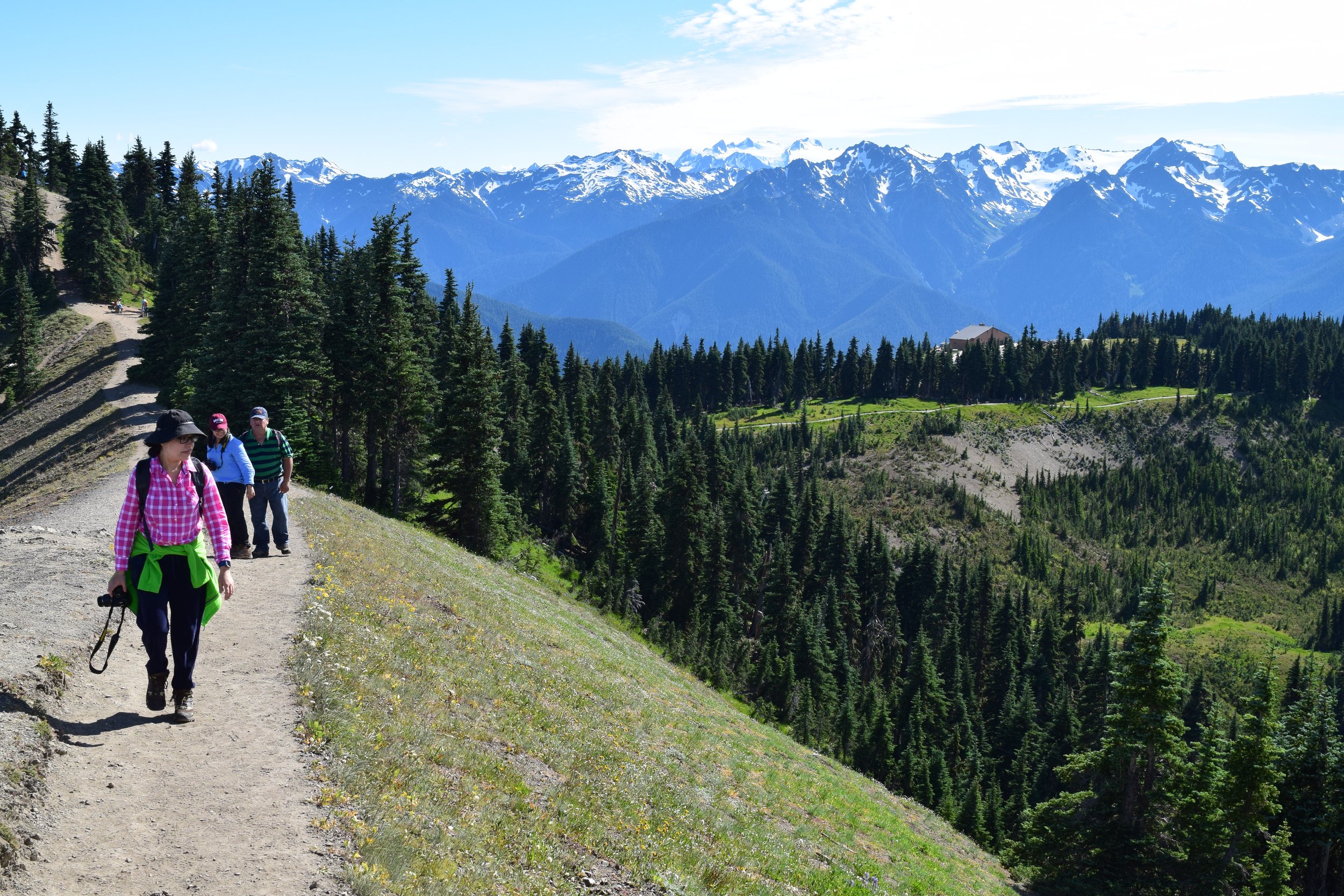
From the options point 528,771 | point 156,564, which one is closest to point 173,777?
point 156,564

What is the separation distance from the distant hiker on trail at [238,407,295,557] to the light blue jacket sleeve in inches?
67.0

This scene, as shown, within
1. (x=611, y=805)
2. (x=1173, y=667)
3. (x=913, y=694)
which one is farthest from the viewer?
(x=913, y=694)

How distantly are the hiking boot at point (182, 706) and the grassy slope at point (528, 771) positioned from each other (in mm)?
1631

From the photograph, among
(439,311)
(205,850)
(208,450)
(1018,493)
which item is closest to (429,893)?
(205,850)

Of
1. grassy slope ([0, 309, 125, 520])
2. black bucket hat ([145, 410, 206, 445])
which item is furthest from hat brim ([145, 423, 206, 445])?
grassy slope ([0, 309, 125, 520])

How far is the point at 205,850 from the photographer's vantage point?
843 centimetres

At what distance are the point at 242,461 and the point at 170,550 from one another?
823 cm

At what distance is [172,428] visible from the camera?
34.0 feet

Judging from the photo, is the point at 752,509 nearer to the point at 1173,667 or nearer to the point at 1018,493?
the point at 1173,667

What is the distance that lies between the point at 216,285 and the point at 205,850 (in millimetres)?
48845

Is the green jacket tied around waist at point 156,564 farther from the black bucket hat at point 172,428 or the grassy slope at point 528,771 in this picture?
the grassy slope at point 528,771

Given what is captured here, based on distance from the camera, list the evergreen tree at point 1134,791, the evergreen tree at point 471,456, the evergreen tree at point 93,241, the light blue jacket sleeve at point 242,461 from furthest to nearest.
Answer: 1. the evergreen tree at point 93,241
2. the evergreen tree at point 471,456
3. the evergreen tree at point 1134,791
4. the light blue jacket sleeve at point 242,461

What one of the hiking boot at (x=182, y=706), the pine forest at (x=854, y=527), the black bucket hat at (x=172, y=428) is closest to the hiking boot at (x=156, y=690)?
the hiking boot at (x=182, y=706)

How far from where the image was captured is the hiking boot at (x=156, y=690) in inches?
426
